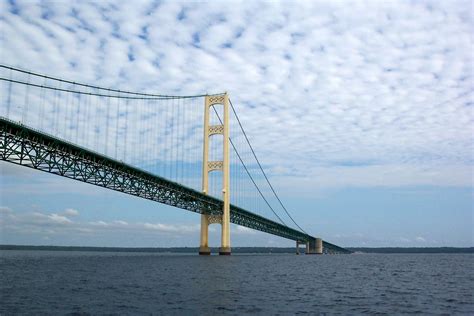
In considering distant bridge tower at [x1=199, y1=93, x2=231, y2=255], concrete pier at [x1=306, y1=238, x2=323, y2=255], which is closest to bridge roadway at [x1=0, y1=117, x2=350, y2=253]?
distant bridge tower at [x1=199, y1=93, x2=231, y2=255]

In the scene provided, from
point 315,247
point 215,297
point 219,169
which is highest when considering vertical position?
point 219,169

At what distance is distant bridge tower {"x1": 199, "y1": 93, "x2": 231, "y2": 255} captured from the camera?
66750mm

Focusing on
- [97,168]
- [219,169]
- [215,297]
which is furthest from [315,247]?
[215,297]

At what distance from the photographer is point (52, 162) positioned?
41.6 metres

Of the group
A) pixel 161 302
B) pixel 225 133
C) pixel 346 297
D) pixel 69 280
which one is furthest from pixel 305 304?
pixel 225 133

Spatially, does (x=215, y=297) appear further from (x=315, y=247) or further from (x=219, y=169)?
(x=315, y=247)

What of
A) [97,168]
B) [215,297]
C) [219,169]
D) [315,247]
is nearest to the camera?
[215,297]

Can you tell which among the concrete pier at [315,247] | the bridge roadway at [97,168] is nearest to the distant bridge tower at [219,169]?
the bridge roadway at [97,168]

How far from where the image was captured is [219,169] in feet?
221

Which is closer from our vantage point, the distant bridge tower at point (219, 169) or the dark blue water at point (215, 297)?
the dark blue water at point (215, 297)

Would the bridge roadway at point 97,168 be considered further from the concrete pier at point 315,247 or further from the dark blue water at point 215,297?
the concrete pier at point 315,247

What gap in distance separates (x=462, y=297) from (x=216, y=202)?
4691 cm

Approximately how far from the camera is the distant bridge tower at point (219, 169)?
2628 inches

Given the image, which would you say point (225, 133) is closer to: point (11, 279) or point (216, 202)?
point (216, 202)
